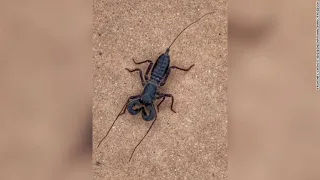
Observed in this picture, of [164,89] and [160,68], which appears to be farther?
[164,89]

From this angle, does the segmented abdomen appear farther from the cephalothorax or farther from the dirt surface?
the dirt surface

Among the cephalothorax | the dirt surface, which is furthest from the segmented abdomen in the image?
the dirt surface

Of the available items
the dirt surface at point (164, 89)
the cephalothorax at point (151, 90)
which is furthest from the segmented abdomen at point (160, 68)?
the dirt surface at point (164, 89)

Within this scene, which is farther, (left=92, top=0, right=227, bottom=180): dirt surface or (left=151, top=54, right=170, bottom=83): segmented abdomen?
(left=92, top=0, right=227, bottom=180): dirt surface

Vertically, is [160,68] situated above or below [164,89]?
above

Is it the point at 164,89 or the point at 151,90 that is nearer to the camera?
the point at 151,90

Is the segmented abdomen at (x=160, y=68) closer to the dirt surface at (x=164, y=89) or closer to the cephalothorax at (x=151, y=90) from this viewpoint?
the cephalothorax at (x=151, y=90)
